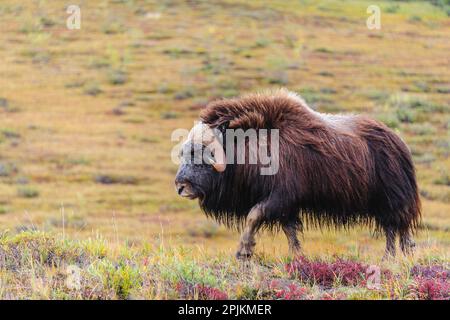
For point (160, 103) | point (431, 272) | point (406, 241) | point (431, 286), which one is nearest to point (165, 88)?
point (160, 103)

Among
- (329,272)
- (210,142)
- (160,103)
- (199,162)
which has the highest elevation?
(210,142)

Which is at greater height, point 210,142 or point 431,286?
point 210,142

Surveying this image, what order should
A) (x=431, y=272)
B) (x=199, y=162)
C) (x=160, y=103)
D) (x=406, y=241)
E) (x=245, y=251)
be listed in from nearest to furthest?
(x=431, y=272), (x=245, y=251), (x=199, y=162), (x=406, y=241), (x=160, y=103)

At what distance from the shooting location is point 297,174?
21.0ft

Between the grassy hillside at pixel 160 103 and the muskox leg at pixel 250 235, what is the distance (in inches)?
5.8

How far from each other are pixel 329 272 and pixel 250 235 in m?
0.92

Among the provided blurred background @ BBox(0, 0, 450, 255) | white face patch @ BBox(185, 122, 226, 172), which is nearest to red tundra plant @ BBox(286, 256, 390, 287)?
white face patch @ BBox(185, 122, 226, 172)

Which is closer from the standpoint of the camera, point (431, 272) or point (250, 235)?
point (431, 272)

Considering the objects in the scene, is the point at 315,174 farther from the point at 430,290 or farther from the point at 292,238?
the point at 430,290

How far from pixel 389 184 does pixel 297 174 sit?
1078 mm

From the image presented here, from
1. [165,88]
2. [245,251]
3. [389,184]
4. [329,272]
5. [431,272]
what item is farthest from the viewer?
[165,88]

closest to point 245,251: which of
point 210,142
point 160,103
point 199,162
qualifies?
point 199,162
